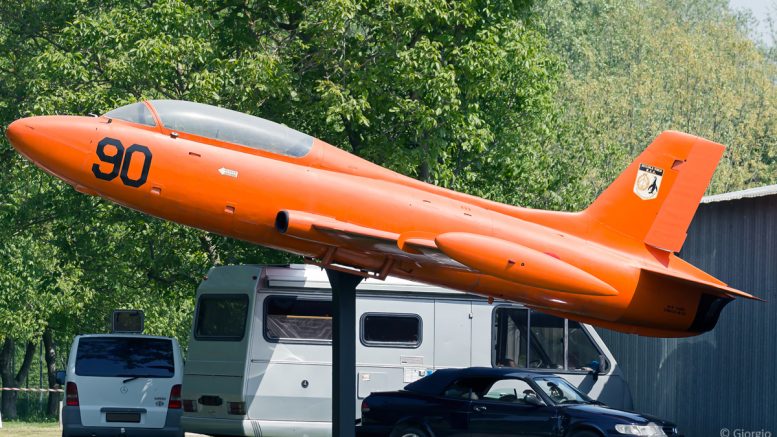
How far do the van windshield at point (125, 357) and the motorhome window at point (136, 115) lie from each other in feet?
14.8

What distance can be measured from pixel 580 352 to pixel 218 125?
7.86 m

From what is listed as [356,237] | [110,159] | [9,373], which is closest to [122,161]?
[110,159]

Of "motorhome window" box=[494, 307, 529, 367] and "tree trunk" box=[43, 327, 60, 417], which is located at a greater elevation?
"motorhome window" box=[494, 307, 529, 367]

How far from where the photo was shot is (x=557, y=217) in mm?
16938

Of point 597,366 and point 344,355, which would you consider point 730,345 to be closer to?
point 597,366

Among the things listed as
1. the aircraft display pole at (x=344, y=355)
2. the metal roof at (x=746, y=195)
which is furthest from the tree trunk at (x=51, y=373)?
the aircraft display pole at (x=344, y=355)

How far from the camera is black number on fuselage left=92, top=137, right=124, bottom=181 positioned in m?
14.4

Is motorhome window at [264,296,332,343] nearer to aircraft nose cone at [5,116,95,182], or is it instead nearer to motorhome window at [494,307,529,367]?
motorhome window at [494,307,529,367]

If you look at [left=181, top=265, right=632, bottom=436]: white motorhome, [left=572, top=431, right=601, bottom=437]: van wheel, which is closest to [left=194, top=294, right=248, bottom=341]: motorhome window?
[left=181, top=265, right=632, bottom=436]: white motorhome

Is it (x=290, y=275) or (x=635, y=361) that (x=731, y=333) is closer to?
(x=635, y=361)

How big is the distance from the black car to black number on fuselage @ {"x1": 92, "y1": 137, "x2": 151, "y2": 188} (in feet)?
18.0

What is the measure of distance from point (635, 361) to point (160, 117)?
11.7 meters

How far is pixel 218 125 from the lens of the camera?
14938mm

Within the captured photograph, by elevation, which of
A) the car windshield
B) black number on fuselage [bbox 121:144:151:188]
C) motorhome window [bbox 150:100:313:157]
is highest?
motorhome window [bbox 150:100:313:157]
